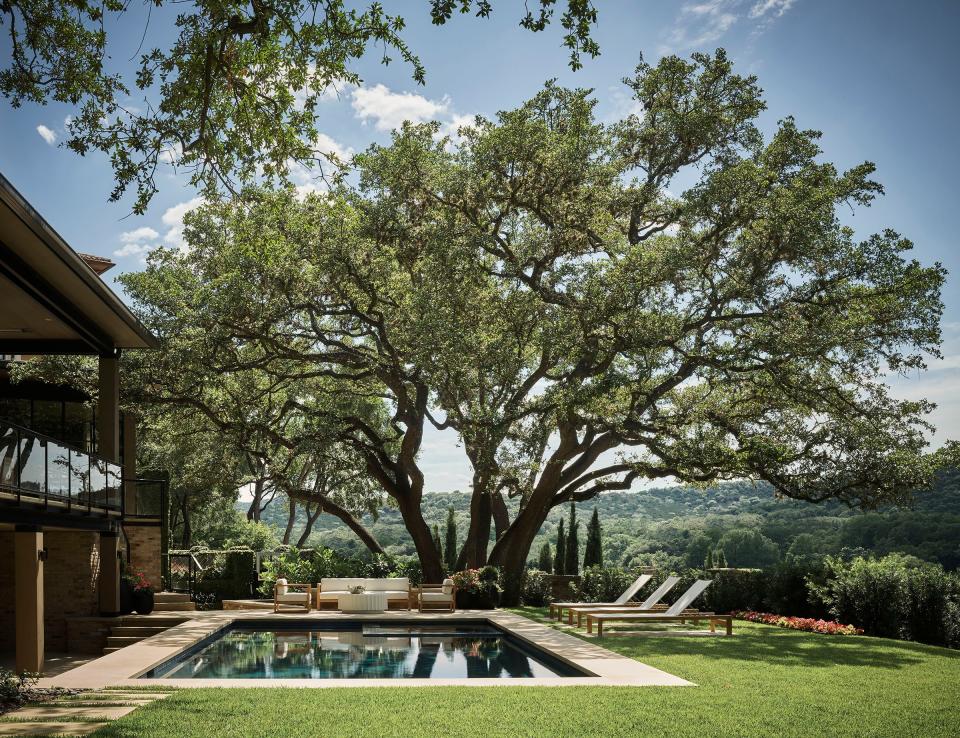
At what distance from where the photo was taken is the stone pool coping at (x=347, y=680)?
10680 millimetres

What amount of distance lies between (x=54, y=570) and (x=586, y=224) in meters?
13.4

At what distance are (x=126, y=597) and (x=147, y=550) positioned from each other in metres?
2.53

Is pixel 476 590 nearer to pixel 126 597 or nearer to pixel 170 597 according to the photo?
pixel 170 597

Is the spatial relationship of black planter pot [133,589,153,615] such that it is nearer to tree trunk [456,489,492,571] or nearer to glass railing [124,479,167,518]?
glass railing [124,479,167,518]

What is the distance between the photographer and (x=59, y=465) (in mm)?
14461

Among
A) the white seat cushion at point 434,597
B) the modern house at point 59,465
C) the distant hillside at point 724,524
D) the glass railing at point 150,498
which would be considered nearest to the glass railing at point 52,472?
the modern house at point 59,465

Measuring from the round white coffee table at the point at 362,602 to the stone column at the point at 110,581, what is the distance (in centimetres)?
494

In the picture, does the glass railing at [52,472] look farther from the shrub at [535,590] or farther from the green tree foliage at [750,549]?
the green tree foliage at [750,549]

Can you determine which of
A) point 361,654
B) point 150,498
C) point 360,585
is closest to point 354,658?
point 361,654

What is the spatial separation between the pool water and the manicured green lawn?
264 centimetres

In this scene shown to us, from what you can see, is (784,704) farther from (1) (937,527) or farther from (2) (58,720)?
(1) (937,527)

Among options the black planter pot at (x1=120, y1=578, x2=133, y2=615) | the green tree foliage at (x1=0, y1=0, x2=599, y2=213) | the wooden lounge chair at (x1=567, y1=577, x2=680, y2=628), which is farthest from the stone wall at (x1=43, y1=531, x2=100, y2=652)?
the green tree foliage at (x1=0, y1=0, x2=599, y2=213)

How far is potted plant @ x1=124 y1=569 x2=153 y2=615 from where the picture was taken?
61.9ft

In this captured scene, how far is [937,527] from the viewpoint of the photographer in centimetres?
2416
